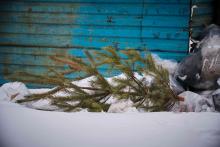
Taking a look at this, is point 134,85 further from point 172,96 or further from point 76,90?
point 76,90

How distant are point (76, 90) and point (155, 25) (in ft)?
7.18

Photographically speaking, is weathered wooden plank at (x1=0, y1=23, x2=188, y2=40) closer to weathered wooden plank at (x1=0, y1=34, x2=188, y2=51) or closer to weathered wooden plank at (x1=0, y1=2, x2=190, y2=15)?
weathered wooden plank at (x1=0, y1=34, x2=188, y2=51)

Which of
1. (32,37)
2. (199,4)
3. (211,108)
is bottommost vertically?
(211,108)

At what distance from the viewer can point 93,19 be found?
439 cm

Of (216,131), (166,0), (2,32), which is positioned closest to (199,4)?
(166,0)

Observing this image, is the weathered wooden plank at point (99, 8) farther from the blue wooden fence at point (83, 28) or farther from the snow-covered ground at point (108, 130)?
the snow-covered ground at point (108, 130)

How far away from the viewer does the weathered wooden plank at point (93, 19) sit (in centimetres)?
413

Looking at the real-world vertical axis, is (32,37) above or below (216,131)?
above

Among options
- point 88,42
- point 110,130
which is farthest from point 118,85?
point 88,42

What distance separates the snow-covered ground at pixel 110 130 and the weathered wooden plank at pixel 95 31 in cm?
251

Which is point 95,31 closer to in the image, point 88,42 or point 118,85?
point 88,42

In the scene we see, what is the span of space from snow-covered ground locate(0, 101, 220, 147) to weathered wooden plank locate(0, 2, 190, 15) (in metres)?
2.61

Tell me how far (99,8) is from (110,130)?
302 centimetres

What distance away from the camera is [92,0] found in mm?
4344
